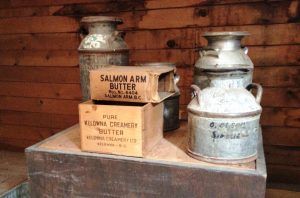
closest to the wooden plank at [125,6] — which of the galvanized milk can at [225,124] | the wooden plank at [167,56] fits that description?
the wooden plank at [167,56]

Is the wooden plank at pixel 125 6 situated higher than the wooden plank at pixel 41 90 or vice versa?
the wooden plank at pixel 125 6

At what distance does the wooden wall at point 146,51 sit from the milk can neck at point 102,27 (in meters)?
0.60

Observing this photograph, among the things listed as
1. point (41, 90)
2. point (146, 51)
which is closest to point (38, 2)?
point (41, 90)

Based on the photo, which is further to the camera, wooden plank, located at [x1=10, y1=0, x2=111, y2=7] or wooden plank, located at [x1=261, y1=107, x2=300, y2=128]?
wooden plank, located at [x1=10, y1=0, x2=111, y2=7]

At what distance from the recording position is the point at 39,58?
95.8 inches

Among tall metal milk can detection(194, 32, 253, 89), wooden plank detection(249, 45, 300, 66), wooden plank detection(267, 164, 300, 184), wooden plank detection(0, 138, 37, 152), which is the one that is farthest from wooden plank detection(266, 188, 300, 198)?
wooden plank detection(0, 138, 37, 152)

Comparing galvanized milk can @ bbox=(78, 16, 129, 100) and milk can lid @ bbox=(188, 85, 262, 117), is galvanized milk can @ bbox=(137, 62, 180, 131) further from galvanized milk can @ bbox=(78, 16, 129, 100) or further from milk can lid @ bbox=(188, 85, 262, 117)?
milk can lid @ bbox=(188, 85, 262, 117)

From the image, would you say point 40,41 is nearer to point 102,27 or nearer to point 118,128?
point 102,27

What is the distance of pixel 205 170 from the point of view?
1.04 metres

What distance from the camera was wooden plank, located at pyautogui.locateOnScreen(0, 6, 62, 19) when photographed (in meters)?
2.31

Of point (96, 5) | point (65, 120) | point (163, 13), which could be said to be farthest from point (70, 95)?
point (163, 13)

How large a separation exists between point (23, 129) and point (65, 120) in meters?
0.44

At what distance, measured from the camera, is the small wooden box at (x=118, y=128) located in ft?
3.72

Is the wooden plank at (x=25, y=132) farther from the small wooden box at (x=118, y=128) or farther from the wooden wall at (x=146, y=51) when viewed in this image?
the small wooden box at (x=118, y=128)
